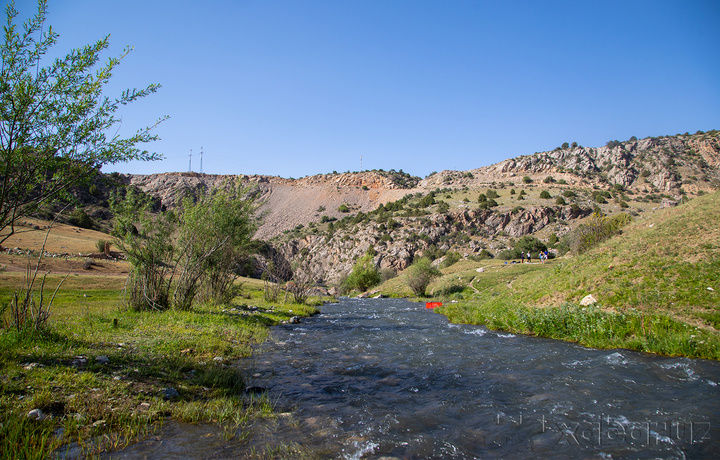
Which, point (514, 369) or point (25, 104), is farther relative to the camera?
point (514, 369)

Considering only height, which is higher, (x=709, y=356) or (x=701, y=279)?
(x=701, y=279)

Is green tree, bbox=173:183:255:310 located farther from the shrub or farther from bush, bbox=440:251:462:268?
bush, bbox=440:251:462:268

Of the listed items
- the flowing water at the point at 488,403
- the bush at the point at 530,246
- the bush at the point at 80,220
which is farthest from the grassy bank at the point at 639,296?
→ the bush at the point at 80,220

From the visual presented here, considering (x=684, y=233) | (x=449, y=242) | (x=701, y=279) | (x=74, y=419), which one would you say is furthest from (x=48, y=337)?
(x=449, y=242)

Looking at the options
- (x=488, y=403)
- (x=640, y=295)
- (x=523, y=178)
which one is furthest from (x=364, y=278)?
(x=523, y=178)

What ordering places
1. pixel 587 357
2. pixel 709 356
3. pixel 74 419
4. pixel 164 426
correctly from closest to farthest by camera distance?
pixel 74 419, pixel 164 426, pixel 709 356, pixel 587 357

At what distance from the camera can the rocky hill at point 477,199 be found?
68.1 meters

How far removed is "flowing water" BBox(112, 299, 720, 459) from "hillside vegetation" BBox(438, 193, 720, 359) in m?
1.06

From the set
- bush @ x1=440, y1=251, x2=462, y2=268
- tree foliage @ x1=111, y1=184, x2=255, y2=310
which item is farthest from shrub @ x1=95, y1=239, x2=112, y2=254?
bush @ x1=440, y1=251, x2=462, y2=268

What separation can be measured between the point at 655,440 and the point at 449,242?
63735mm

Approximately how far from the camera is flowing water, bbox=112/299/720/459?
4.68 metres

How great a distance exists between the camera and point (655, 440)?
478 cm

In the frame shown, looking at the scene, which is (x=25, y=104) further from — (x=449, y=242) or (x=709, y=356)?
(x=449, y=242)

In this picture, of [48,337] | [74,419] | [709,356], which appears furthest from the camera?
[709,356]
